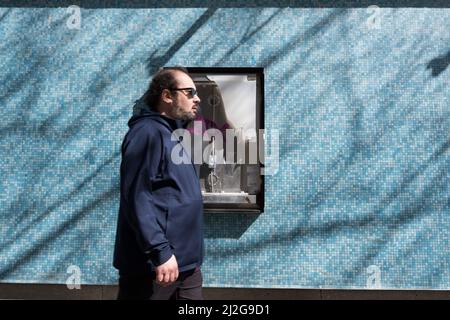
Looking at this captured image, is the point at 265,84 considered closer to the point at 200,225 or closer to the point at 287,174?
the point at 287,174

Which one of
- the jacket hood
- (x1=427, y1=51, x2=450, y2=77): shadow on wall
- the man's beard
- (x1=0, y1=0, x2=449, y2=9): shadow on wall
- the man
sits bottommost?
the man

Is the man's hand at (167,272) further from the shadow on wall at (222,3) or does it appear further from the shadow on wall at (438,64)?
the shadow on wall at (438,64)

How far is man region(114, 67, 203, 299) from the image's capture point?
2.12 m

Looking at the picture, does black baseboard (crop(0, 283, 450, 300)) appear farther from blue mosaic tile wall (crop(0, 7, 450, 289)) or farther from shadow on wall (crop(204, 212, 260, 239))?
shadow on wall (crop(204, 212, 260, 239))

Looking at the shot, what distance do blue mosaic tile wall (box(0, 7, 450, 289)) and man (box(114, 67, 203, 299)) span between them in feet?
7.03

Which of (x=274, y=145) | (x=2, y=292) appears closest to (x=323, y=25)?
(x=274, y=145)

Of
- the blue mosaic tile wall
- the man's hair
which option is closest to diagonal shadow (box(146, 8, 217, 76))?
the blue mosaic tile wall

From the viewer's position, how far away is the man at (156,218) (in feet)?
6.95

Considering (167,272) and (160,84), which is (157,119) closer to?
(160,84)

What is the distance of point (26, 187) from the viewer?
455 cm

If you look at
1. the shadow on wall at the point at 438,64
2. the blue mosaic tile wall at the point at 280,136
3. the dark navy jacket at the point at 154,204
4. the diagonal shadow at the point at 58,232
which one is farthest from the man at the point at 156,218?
the shadow on wall at the point at 438,64

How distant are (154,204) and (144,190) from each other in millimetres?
88

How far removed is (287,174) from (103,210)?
1851 millimetres

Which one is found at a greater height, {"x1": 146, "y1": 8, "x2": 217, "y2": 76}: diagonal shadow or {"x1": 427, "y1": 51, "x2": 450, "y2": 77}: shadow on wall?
{"x1": 146, "y1": 8, "x2": 217, "y2": 76}: diagonal shadow
